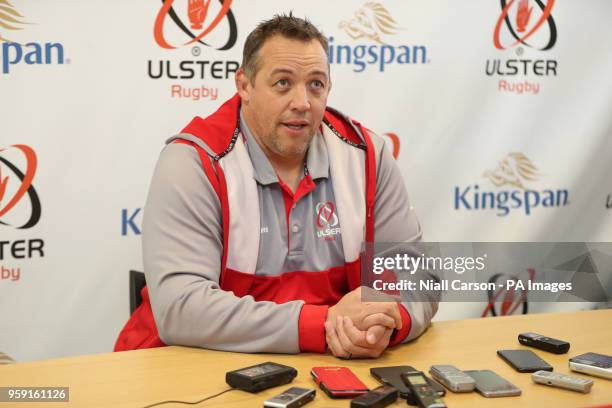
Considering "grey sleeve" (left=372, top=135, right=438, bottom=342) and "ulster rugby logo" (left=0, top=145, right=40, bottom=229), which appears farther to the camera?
"ulster rugby logo" (left=0, top=145, right=40, bottom=229)

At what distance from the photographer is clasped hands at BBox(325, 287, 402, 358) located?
1.66m

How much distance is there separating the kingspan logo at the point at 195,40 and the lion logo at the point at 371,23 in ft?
1.74

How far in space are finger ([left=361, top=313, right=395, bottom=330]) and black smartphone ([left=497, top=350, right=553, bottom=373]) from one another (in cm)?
28

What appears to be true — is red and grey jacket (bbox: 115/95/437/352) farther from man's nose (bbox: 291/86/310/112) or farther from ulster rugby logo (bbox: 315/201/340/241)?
man's nose (bbox: 291/86/310/112)

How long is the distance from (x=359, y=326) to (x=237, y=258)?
477mm

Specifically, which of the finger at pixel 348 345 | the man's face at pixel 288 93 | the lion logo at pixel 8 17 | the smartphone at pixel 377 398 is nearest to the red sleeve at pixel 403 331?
the finger at pixel 348 345

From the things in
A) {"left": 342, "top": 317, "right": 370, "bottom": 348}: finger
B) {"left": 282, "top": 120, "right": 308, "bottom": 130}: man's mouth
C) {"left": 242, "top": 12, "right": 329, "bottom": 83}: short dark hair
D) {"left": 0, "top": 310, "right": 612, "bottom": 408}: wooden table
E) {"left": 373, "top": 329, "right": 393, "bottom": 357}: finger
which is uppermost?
{"left": 242, "top": 12, "right": 329, "bottom": 83}: short dark hair

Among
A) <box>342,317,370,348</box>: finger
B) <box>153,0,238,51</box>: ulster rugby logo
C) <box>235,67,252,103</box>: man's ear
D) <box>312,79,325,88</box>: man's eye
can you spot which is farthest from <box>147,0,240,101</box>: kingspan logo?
<box>342,317,370,348</box>: finger

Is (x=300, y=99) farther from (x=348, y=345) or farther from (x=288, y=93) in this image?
(x=348, y=345)

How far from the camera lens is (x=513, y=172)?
3.44 m

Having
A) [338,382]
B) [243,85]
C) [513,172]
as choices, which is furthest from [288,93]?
[513,172]

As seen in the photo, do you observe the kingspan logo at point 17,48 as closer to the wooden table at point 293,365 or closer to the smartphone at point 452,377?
the wooden table at point 293,365

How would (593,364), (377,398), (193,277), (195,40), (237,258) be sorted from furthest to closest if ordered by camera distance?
(195,40), (237,258), (193,277), (593,364), (377,398)

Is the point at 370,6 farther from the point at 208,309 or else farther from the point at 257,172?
the point at 208,309
